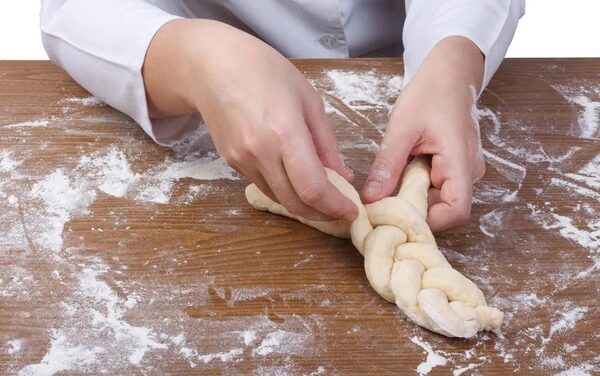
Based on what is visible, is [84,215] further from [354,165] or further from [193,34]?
[354,165]

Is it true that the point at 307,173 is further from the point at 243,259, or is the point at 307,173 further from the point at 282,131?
the point at 243,259

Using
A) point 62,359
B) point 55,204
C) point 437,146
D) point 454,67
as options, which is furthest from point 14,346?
point 454,67

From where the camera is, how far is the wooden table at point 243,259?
0.98 meters

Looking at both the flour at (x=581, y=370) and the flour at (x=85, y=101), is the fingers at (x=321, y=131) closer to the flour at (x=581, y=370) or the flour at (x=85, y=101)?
the flour at (x=581, y=370)

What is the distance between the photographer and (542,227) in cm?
118

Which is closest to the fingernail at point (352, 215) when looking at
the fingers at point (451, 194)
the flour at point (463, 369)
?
the fingers at point (451, 194)

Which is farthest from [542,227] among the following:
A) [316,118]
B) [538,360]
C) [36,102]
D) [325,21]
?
[36,102]

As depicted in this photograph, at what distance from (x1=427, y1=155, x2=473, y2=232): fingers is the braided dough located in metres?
0.02

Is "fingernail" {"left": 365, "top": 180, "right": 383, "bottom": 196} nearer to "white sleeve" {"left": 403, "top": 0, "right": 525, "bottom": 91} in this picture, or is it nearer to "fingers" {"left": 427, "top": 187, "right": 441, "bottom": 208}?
"fingers" {"left": 427, "top": 187, "right": 441, "bottom": 208}

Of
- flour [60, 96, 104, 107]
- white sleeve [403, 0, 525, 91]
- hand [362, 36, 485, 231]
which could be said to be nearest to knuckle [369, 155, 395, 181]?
hand [362, 36, 485, 231]

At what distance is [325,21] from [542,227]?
638 millimetres

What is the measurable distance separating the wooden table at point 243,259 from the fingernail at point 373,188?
0.26 feet

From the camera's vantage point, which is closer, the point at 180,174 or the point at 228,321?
the point at 228,321

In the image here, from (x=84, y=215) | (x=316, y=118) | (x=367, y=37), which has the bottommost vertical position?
(x=84, y=215)
